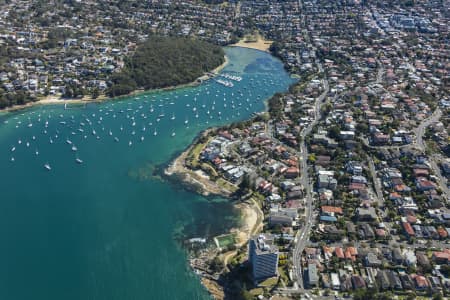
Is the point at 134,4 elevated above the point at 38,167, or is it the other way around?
the point at 134,4

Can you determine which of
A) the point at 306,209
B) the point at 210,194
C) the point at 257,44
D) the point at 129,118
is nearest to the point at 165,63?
the point at 129,118

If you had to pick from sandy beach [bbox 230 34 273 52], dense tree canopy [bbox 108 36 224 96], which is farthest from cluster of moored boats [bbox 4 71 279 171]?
sandy beach [bbox 230 34 273 52]

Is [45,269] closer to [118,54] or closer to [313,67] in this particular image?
[118,54]

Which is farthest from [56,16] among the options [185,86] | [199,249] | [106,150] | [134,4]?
[199,249]

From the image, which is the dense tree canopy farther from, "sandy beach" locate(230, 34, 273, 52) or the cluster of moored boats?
"sandy beach" locate(230, 34, 273, 52)

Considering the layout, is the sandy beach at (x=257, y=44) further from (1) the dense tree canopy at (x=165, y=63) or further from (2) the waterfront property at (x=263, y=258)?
(2) the waterfront property at (x=263, y=258)
